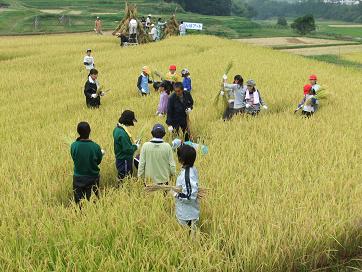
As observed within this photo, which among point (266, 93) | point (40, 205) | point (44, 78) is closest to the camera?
point (40, 205)

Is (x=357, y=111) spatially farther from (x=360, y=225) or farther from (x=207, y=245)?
(x=207, y=245)

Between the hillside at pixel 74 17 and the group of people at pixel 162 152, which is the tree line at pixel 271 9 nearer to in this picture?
the hillside at pixel 74 17

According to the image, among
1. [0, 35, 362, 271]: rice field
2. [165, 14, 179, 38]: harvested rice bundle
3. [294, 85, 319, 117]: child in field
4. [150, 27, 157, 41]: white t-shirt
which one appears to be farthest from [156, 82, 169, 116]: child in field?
[165, 14, 179, 38]: harvested rice bundle

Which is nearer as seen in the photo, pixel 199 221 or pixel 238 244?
pixel 238 244

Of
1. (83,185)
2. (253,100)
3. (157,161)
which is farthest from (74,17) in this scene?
(157,161)

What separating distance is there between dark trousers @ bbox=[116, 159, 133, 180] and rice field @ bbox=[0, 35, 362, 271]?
0.21 metres

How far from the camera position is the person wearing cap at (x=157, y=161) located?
173 inches

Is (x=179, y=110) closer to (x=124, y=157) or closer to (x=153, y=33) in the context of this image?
(x=124, y=157)

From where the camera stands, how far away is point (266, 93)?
10297mm

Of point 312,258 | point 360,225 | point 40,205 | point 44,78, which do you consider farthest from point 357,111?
point 44,78

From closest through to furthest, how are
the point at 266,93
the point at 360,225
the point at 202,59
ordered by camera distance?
the point at 360,225 → the point at 266,93 → the point at 202,59

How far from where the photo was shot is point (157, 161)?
4445mm

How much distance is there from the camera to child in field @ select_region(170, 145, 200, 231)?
359cm

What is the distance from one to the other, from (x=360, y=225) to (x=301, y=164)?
4.92 ft
